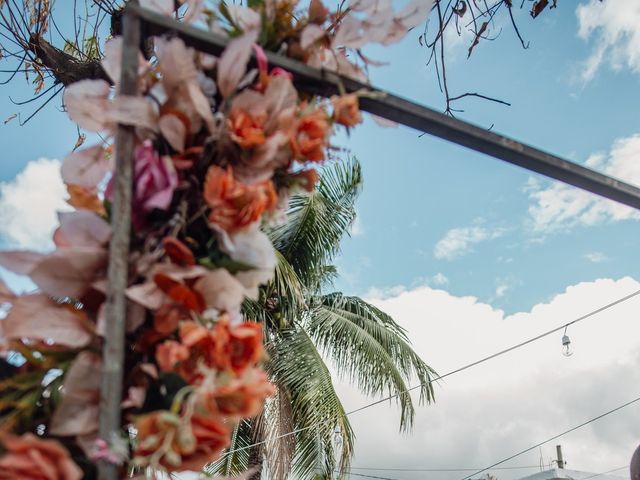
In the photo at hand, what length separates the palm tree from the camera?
6988mm

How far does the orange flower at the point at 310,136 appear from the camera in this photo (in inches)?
31.0

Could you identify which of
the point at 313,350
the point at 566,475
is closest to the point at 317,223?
the point at 313,350

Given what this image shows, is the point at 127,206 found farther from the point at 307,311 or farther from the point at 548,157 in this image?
the point at 307,311

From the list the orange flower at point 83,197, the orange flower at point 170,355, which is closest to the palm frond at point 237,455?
the orange flower at point 83,197

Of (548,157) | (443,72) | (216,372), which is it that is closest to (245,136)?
(216,372)

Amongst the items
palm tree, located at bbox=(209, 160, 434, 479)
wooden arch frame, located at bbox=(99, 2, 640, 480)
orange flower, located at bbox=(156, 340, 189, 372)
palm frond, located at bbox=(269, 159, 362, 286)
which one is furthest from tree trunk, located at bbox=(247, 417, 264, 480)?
orange flower, located at bbox=(156, 340, 189, 372)

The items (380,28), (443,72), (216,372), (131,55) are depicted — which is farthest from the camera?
(443,72)

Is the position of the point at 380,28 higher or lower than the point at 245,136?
higher

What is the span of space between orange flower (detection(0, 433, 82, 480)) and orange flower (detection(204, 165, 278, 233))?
277mm

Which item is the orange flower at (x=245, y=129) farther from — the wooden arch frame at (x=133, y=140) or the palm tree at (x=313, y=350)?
the palm tree at (x=313, y=350)

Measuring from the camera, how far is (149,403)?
0.66 metres

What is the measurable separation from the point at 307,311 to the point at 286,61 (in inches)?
292

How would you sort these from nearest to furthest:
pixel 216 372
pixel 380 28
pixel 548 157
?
pixel 216 372 → pixel 380 28 → pixel 548 157

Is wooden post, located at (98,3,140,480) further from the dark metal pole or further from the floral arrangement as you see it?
the dark metal pole
